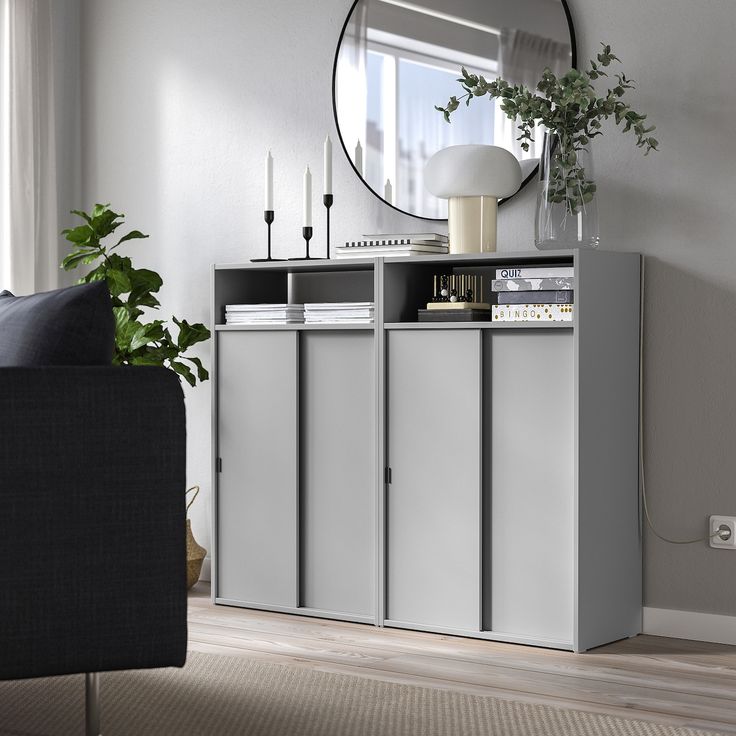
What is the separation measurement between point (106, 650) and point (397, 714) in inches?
28.9

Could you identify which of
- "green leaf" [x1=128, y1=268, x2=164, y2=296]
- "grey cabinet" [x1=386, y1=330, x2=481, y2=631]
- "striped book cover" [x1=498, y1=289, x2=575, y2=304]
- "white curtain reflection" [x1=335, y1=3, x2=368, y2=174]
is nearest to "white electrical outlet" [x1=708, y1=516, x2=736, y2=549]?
"grey cabinet" [x1=386, y1=330, x2=481, y2=631]

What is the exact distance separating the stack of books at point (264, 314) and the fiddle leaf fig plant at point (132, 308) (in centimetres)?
20

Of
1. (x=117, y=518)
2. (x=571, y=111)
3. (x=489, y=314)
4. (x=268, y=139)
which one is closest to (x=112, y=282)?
(x=268, y=139)

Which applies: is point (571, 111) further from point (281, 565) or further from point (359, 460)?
point (281, 565)

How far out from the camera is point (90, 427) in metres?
2.17

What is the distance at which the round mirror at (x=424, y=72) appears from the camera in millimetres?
3553

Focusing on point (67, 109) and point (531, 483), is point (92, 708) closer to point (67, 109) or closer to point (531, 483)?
point (531, 483)

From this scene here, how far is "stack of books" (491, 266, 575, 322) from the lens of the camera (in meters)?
3.14

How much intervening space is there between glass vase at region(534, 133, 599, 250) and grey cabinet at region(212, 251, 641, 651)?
3.2 inches

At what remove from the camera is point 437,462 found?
133 inches

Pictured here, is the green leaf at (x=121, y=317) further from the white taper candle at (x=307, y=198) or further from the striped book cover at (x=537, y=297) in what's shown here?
the striped book cover at (x=537, y=297)

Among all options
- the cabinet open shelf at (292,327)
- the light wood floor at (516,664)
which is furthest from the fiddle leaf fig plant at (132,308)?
the light wood floor at (516,664)

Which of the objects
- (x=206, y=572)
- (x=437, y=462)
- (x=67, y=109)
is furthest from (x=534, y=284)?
(x=67, y=109)

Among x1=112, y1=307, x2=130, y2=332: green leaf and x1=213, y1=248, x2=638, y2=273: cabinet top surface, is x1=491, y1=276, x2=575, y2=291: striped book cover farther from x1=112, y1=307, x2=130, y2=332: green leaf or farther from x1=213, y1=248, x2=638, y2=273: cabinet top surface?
x1=112, y1=307, x2=130, y2=332: green leaf
